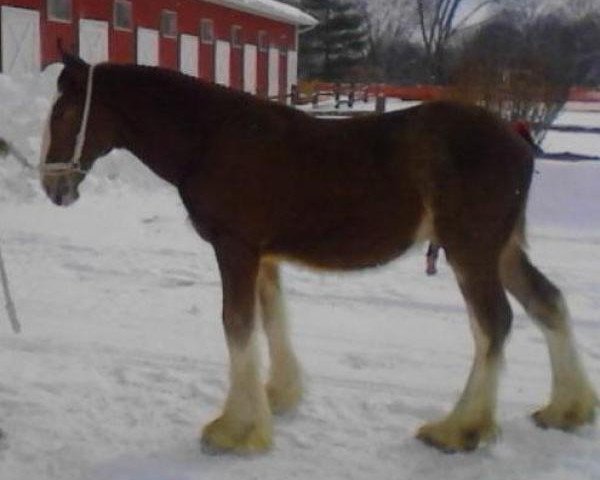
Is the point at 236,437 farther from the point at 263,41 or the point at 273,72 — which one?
the point at 273,72

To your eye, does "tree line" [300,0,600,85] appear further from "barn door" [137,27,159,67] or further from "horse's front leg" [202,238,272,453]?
"horse's front leg" [202,238,272,453]

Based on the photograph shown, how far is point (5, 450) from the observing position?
13.4 ft

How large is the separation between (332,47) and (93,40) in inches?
1328

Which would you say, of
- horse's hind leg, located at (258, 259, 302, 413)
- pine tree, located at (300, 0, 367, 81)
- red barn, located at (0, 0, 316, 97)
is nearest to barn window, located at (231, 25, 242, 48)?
red barn, located at (0, 0, 316, 97)

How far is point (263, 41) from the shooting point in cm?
3234

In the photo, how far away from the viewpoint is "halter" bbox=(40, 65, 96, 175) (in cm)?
416

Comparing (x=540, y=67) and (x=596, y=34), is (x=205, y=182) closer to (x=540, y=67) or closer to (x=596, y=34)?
(x=540, y=67)

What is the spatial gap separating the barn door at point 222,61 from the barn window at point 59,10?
26.2 ft

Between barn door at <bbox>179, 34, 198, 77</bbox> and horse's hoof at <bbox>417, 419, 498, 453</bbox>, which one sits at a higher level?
barn door at <bbox>179, 34, 198, 77</bbox>

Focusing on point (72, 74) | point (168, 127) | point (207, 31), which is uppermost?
point (207, 31)

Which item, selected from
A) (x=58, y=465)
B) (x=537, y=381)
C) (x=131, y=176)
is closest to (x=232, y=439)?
(x=58, y=465)

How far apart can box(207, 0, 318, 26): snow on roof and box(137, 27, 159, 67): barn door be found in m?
3.17

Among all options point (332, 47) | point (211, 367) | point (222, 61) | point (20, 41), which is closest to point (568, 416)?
point (211, 367)

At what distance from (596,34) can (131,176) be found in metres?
51.3
